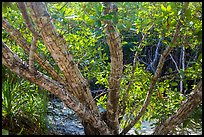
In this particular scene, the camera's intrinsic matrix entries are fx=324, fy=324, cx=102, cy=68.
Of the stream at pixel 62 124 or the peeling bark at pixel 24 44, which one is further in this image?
the stream at pixel 62 124

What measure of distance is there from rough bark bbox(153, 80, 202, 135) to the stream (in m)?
0.57

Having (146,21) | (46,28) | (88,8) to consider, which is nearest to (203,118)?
(146,21)

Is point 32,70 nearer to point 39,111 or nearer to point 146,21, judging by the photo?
point 146,21

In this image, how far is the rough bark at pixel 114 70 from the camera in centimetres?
151

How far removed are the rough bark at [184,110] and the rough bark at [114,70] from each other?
296 millimetres

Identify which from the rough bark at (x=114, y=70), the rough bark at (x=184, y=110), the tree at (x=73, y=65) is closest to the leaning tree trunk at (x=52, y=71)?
the tree at (x=73, y=65)

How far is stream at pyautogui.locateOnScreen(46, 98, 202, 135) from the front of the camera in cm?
220

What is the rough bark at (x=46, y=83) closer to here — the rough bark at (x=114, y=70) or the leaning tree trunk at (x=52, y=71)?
the leaning tree trunk at (x=52, y=71)

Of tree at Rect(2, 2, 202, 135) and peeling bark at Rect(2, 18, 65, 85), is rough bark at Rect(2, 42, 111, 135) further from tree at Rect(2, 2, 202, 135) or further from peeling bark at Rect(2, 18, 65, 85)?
peeling bark at Rect(2, 18, 65, 85)

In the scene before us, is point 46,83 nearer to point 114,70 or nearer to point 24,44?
point 24,44

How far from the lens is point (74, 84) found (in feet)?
5.12

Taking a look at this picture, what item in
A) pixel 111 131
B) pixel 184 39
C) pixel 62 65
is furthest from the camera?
pixel 111 131

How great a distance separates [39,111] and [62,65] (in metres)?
0.72

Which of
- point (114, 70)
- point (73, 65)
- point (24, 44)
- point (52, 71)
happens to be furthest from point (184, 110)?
point (24, 44)
